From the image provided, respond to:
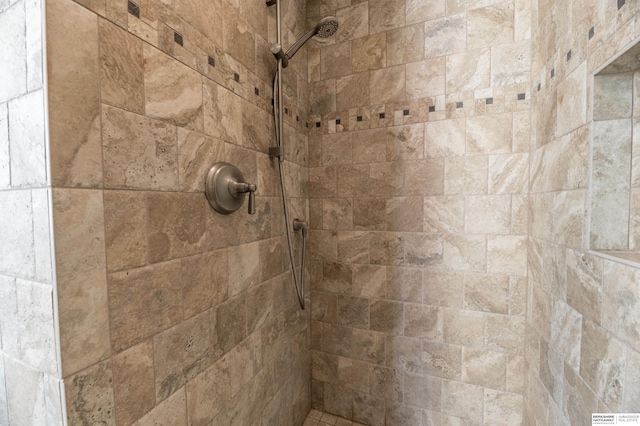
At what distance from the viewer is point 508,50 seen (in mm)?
1207

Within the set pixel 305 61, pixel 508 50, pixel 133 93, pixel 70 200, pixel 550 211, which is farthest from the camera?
pixel 305 61

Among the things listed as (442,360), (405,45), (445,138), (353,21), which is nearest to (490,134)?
(445,138)

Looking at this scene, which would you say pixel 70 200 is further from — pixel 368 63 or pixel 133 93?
pixel 368 63

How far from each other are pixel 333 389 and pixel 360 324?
462 mm

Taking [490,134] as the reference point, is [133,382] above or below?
below

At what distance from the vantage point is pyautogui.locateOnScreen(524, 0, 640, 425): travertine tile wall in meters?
0.68

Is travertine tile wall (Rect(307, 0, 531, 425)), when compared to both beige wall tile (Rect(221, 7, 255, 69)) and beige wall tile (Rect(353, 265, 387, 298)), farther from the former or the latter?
beige wall tile (Rect(221, 7, 255, 69))

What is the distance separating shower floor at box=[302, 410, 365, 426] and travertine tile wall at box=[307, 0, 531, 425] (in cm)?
5

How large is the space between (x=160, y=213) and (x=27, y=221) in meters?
0.24

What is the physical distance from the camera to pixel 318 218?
5.20 ft

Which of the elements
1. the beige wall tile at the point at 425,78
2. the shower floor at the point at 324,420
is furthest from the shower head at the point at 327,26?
the shower floor at the point at 324,420

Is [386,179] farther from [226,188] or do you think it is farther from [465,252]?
[226,188]

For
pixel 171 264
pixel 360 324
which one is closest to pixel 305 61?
pixel 171 264

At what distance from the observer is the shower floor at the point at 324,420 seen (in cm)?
153
